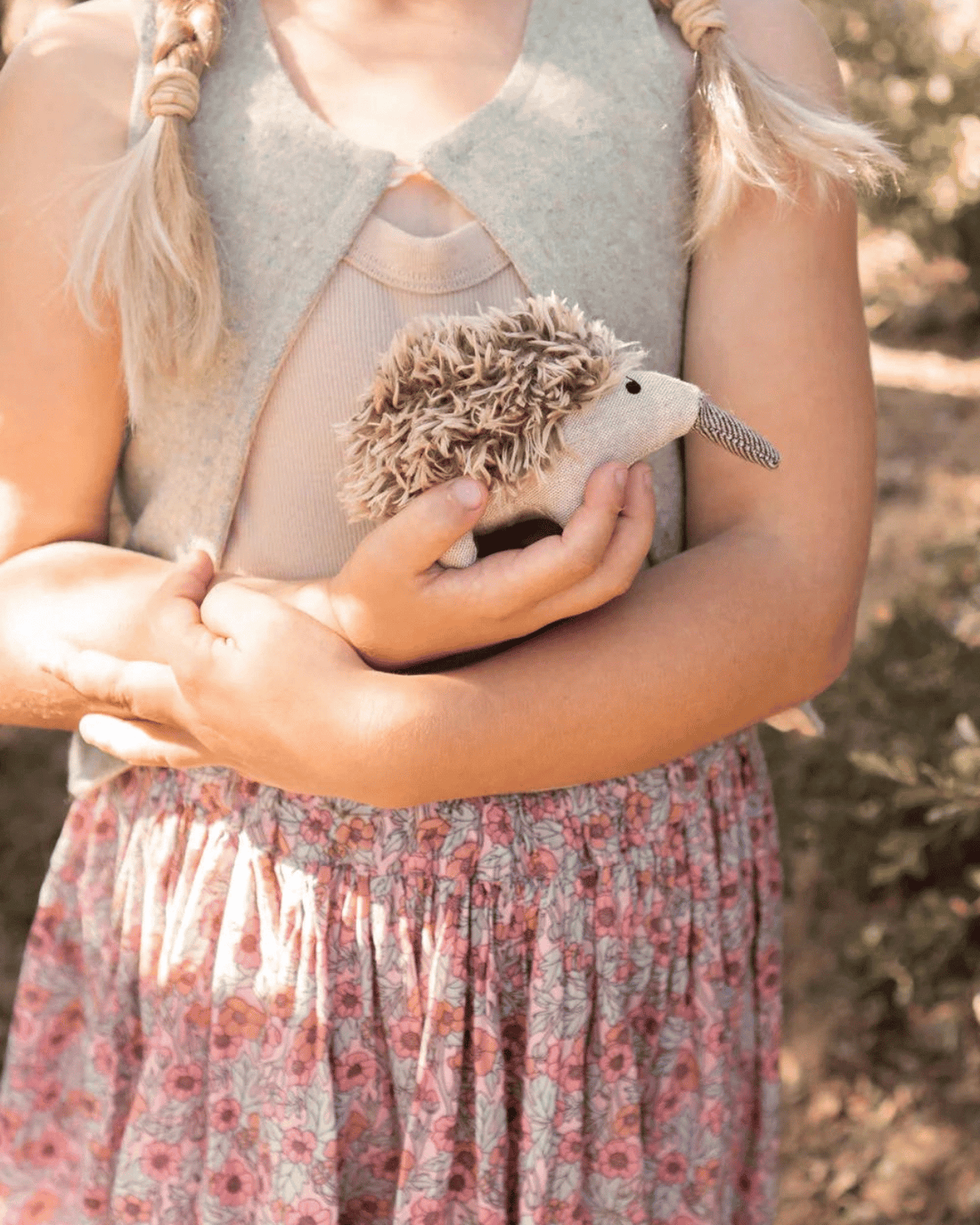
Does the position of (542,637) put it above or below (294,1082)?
above

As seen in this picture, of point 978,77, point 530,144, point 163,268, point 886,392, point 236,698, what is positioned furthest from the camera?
point 886,392

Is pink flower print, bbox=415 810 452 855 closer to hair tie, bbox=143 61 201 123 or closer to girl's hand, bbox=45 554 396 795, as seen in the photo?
girl's hand, bbox=45 554 396 795

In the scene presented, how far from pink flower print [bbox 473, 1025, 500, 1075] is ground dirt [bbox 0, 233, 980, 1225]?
1551 mm

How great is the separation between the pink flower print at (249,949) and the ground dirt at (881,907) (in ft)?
5.55

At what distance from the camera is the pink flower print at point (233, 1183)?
4.58 feet

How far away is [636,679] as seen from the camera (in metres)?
1.24

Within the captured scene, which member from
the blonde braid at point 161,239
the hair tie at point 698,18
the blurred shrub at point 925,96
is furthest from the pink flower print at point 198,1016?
the blurred shrub at point 925,96

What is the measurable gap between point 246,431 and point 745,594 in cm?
56

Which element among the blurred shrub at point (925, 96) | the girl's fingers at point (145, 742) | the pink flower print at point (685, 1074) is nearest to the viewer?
the girl's fingers at point (145, 742)

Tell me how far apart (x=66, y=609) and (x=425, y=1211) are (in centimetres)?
75

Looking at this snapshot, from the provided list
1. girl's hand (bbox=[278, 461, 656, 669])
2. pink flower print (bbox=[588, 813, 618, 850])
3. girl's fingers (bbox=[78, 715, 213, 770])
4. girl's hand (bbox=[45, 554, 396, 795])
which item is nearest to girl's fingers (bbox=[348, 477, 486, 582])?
girl's hand (bbox=[278, 461, 656, 669])

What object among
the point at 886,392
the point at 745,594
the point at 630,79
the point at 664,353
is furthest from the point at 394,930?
the point at 886,392

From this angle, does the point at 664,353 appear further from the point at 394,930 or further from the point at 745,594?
the point at 394,930

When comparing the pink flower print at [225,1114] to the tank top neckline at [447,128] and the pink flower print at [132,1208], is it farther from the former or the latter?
the tank top neckline at [447,128]
